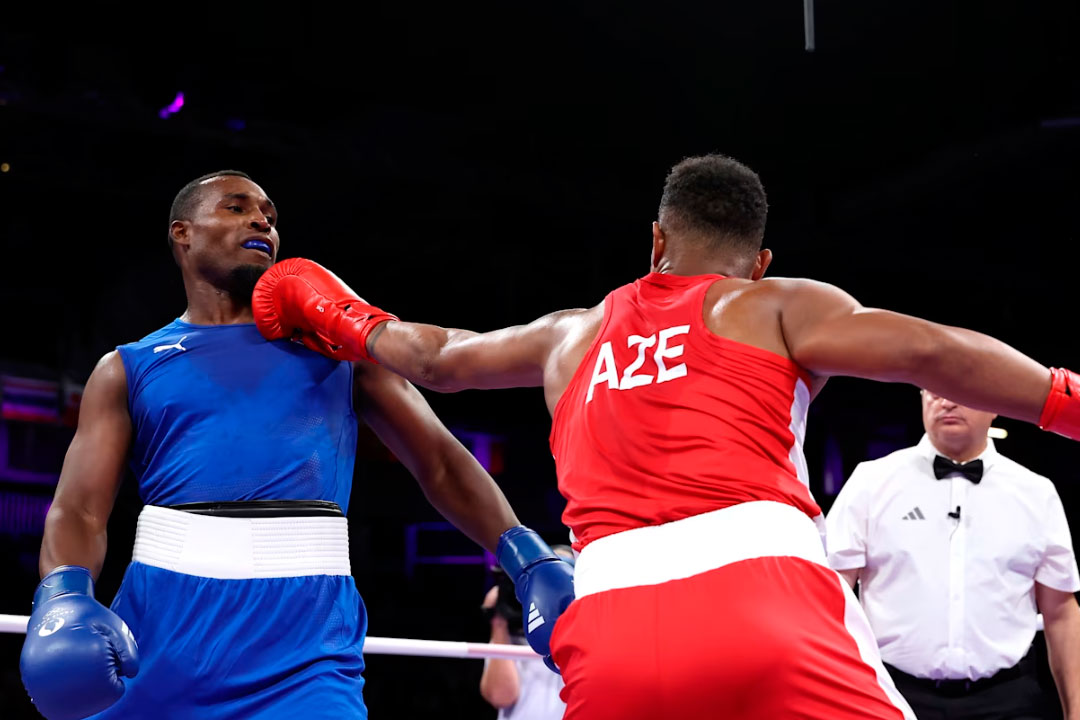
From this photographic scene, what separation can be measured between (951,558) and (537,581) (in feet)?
6.22

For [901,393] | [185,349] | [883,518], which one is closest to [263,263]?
[185,349]

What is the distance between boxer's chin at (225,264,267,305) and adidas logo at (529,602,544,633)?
3.22ft

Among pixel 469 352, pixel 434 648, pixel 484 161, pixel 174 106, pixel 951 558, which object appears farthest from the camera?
pixel 484 161

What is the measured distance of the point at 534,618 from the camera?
2.18 metres

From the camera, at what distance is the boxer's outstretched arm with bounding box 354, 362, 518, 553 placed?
2.52 meters

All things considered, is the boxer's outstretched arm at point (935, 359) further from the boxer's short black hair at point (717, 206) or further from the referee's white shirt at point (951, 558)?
the referee's white shirt at point (951, 558)

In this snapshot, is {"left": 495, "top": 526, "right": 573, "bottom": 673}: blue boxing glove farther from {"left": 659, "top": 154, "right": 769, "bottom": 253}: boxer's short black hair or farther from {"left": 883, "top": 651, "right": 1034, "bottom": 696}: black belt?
{"left": 883, "top": 651, "right": 1034, "bottom": 696}: black belt

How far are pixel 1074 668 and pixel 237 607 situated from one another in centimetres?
256

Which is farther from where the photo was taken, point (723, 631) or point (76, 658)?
point (76, 658)

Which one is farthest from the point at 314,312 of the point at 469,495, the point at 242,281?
the point at 469,495

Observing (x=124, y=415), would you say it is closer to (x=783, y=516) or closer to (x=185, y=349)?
(x=185, y=349)

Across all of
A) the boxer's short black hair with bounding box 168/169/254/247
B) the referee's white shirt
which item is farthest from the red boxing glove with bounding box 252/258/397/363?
the referee's white shirt

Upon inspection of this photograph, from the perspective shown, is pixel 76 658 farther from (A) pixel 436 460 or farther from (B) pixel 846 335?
(B) pixel 846 335

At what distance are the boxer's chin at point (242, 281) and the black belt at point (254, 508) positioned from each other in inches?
21.7
